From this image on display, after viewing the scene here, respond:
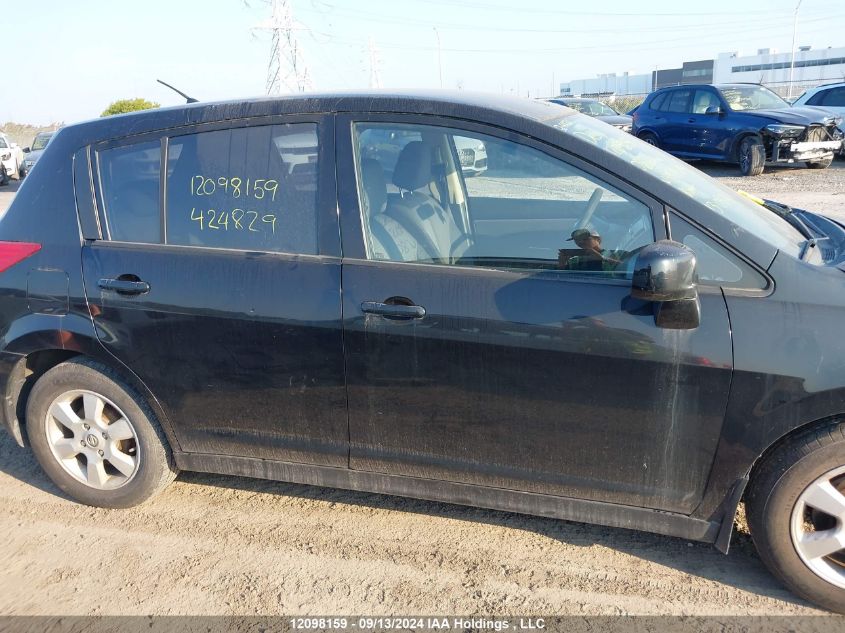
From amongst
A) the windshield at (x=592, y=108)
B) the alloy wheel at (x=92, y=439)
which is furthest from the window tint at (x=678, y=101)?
the alloy wheel at (x=92, y=439)

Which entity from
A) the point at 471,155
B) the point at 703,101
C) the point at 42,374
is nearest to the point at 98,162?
the point at 42,374

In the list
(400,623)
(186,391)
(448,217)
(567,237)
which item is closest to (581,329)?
(567,237)

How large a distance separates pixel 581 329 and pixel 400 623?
1290mm

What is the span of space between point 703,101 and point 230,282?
47.4ft

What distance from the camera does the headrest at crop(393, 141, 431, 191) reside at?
10.1 feet

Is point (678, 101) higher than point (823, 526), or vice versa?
point (678, 101)

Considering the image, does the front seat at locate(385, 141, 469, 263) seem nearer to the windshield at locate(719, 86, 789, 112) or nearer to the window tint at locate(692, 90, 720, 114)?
the windshield at locate(719, 86, 789, 112)

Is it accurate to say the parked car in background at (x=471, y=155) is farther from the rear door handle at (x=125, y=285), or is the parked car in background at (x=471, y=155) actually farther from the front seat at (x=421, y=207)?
the rear door handle at (x=125, y=285)

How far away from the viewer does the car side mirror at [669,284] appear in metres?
2.42

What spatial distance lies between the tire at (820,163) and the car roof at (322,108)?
13.2 meters

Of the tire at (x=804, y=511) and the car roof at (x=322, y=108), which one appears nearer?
the tire at (x=804, y=511)

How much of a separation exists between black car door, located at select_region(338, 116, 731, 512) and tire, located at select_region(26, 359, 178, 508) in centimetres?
106

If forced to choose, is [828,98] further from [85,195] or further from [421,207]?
[85,195]

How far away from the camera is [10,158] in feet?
70.6
